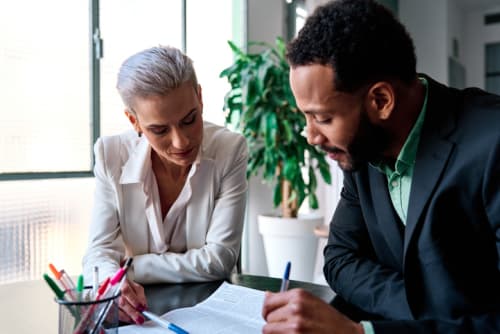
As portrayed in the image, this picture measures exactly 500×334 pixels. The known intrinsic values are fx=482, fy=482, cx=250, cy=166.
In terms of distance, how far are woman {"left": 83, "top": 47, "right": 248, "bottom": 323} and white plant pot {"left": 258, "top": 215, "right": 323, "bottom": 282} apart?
1728 millimetres

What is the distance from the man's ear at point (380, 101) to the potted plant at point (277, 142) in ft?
7.37

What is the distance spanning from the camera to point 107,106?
2773 millimetres

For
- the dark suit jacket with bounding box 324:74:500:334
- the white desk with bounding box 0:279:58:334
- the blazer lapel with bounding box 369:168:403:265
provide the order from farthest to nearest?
the blazer lapel with bounding box 369:168:403:265 → the white desk with bounding box 0:279:58:334 → the dark suit jacket with bounding box 324:74:500:334

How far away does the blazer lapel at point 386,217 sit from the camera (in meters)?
1.14

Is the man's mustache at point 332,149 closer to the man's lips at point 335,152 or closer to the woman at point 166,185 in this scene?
the man's lips at point 335,152

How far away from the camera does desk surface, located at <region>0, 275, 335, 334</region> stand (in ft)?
3.44

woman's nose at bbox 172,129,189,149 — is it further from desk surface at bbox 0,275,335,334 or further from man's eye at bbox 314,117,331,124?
man's eye at bbox 314,117,331,124

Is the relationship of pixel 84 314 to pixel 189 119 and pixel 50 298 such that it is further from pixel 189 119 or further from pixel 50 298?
pixel 189 119

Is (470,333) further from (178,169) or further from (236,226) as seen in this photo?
(178,169)

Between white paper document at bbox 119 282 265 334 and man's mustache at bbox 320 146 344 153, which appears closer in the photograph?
white paper document at bbox 119 282 265 334

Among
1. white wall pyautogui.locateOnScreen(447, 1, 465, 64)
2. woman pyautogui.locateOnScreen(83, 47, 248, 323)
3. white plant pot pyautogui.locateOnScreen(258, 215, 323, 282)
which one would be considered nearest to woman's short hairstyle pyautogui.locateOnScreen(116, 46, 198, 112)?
woman pyautogui.locateOnScreen(83, 47, 248, 323)

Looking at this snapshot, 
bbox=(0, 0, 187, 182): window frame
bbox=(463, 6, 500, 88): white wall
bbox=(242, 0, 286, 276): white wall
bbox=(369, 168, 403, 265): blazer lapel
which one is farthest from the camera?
bbox=(463, 6, 500, 88): white wall

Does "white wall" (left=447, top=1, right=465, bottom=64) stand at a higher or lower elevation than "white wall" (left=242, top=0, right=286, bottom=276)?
higher

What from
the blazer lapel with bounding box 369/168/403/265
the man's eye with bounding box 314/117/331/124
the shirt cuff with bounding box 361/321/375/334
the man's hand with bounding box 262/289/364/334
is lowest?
the shirt cuff with bounding box 361/321/375/334
